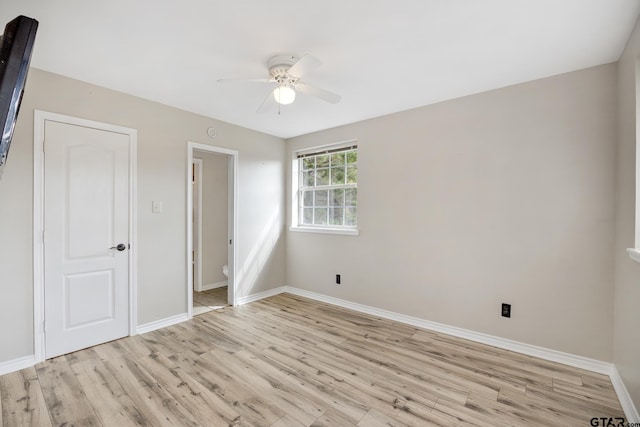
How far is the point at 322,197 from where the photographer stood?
4344mm

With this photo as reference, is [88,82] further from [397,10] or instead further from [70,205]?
[397,10]

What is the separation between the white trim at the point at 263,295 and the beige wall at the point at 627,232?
3732mm

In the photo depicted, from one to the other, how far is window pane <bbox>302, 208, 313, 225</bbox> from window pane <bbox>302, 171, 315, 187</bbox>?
0.39 m

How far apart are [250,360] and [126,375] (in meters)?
0.95

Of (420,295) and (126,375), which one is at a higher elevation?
(420,295)

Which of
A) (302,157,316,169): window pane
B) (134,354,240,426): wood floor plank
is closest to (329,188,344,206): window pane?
(302,157,316,169): window pane

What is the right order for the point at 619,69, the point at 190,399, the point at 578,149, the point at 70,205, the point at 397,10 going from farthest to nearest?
the point at 70,205 < the point at 578,149 < the point at 619,69 < the point at 190,399 < the point at 397,10

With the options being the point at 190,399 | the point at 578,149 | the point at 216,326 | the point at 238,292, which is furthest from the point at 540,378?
the point at 238,292

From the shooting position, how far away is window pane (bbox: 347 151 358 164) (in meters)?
3.93

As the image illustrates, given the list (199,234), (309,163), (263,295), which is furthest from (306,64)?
(199,234)

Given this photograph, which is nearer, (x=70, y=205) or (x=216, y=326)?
(x=70, y=205)

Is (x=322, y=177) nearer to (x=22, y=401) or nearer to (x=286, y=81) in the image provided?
(x=286, y=81)

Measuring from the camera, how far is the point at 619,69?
2.19 m

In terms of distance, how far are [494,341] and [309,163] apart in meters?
3.25
